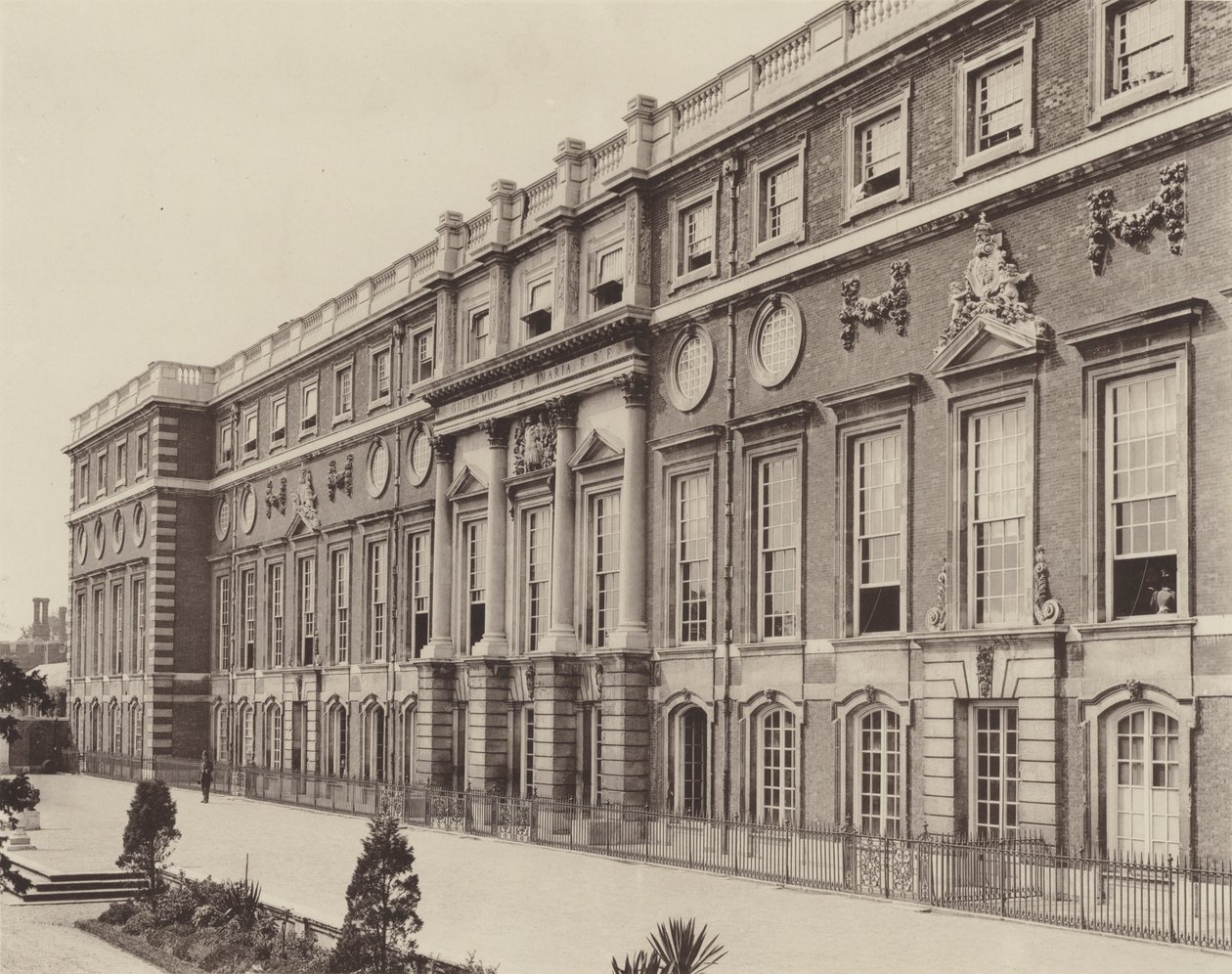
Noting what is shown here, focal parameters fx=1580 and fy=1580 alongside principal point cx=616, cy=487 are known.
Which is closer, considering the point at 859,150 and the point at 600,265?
the point at 859,150

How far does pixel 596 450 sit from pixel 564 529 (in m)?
2.06

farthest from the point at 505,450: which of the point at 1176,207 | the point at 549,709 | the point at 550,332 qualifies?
the point at 1176,207

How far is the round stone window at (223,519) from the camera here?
200ft

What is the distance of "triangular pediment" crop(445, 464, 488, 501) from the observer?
134ft

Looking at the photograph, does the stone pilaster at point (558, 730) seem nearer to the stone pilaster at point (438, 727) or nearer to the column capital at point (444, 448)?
the stone pilaster at point (438, 727)

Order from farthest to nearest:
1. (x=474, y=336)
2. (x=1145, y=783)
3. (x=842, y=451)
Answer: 1. (x=474, y=336)
2. (x=842, y=451)
3. (x=1145, y=783)

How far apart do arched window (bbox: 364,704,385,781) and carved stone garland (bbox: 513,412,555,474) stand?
11739 millimetres

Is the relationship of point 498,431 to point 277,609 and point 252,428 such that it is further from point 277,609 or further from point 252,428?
point 252,428

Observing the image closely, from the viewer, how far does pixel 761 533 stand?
30453 mm

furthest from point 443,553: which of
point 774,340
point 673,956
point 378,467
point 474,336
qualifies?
point 673,956

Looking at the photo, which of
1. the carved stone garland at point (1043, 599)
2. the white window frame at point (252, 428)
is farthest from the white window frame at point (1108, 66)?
the white window frame at point (252, 428)

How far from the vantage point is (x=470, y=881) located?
26672 millimetres

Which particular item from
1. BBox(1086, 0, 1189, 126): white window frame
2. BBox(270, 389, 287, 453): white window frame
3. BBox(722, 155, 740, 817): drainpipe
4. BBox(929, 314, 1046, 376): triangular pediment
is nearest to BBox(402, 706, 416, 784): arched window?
BBox(270, 389, 287, 453): white window frame

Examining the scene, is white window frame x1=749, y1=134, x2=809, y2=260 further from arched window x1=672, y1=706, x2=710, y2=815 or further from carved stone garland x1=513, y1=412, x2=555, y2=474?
arched window x1=672, y1=706, x2=710, y2=815
